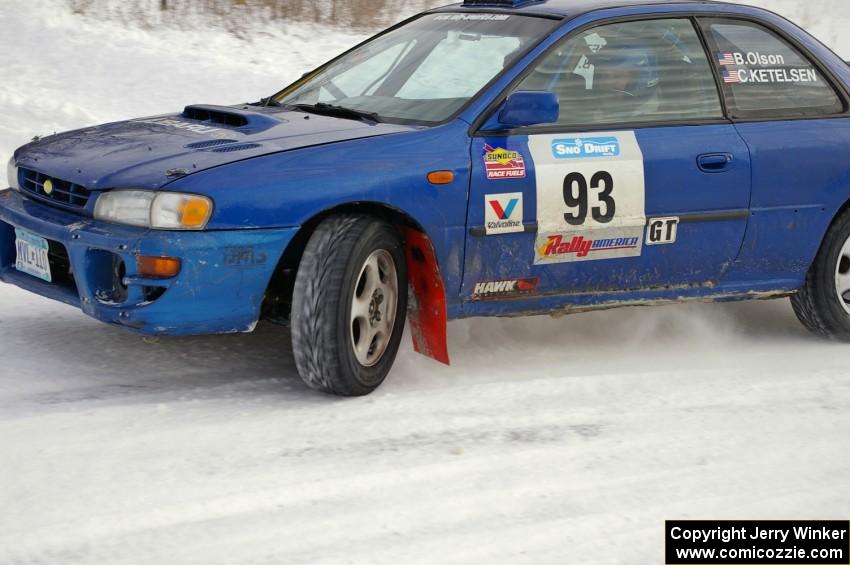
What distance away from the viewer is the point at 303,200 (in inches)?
171

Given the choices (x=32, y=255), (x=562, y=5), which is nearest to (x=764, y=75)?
(x=562, y=5)

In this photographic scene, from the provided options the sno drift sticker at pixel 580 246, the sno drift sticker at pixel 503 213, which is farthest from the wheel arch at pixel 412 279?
the sno drift sticker at pixel 580 246

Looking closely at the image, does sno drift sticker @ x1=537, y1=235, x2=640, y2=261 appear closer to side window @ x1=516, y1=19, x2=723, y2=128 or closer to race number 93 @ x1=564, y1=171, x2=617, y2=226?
race number 93 @ x1=564, y1=171, x2=617, y2=226

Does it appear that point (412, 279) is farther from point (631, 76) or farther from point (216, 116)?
point (631, 76)

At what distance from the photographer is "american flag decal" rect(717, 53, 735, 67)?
213 inches

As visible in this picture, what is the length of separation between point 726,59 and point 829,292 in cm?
119

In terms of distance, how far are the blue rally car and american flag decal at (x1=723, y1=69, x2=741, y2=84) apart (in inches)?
0.5

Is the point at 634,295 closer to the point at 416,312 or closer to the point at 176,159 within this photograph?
the point at 416,312

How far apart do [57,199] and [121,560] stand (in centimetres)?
188

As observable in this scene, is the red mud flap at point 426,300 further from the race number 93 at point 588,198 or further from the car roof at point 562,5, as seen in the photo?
the car roof at point 562,5

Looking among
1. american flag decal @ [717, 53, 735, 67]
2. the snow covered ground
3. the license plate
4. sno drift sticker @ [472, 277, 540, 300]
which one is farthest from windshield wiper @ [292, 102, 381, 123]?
american flag decal @ [717, 53, 735, 67]

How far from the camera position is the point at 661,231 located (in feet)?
16.7

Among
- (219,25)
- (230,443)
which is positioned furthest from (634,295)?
(219,25)

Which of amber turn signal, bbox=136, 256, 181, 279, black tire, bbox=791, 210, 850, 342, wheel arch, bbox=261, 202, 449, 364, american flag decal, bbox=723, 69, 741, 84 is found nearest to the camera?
amber turn signal, bbox=136, 256, 181, 279
